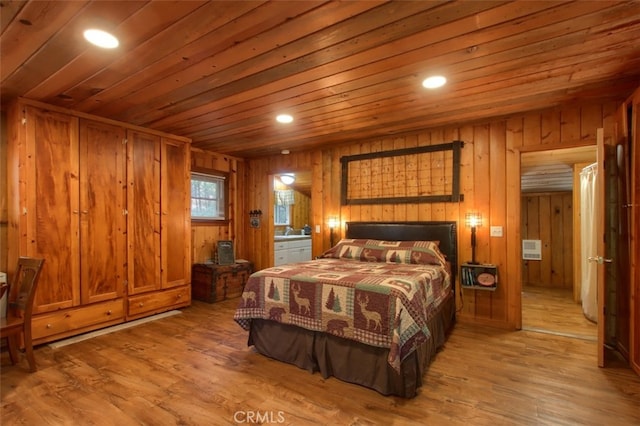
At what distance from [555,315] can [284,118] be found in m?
4.28

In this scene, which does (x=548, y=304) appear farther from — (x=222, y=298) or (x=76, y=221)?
(x=76, y=221)

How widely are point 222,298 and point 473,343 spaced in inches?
140

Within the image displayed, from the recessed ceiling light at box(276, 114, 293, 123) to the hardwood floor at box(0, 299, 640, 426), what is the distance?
2.49 m

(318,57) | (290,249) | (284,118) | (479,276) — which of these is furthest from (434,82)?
(290,249)

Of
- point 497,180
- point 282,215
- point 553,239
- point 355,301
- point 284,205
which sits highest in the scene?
point 497,180

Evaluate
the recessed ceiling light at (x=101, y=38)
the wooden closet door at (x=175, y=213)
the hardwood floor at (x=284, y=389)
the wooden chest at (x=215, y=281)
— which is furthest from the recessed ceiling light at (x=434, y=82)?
the wooden chest at (x=215, y=281)

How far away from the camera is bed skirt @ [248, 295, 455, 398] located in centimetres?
221

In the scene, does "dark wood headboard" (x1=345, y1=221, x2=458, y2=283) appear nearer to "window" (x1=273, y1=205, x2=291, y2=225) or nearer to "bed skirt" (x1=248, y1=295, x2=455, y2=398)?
"bed skirt" (x1=248, y1=295, x2=455, y2=398)

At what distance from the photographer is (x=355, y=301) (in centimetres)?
236

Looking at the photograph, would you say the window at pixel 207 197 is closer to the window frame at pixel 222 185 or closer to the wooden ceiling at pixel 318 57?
the window frame at pixel 222 185

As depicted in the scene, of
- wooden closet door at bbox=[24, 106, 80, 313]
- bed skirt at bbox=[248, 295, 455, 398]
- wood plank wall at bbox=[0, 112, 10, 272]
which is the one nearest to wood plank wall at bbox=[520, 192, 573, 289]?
bed skirt at bbox=[248, 295, 455, 398]

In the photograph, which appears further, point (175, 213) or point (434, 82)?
point (175, 213)

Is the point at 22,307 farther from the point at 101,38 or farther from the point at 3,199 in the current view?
the point at 101,38

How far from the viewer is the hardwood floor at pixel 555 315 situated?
3.47 m
